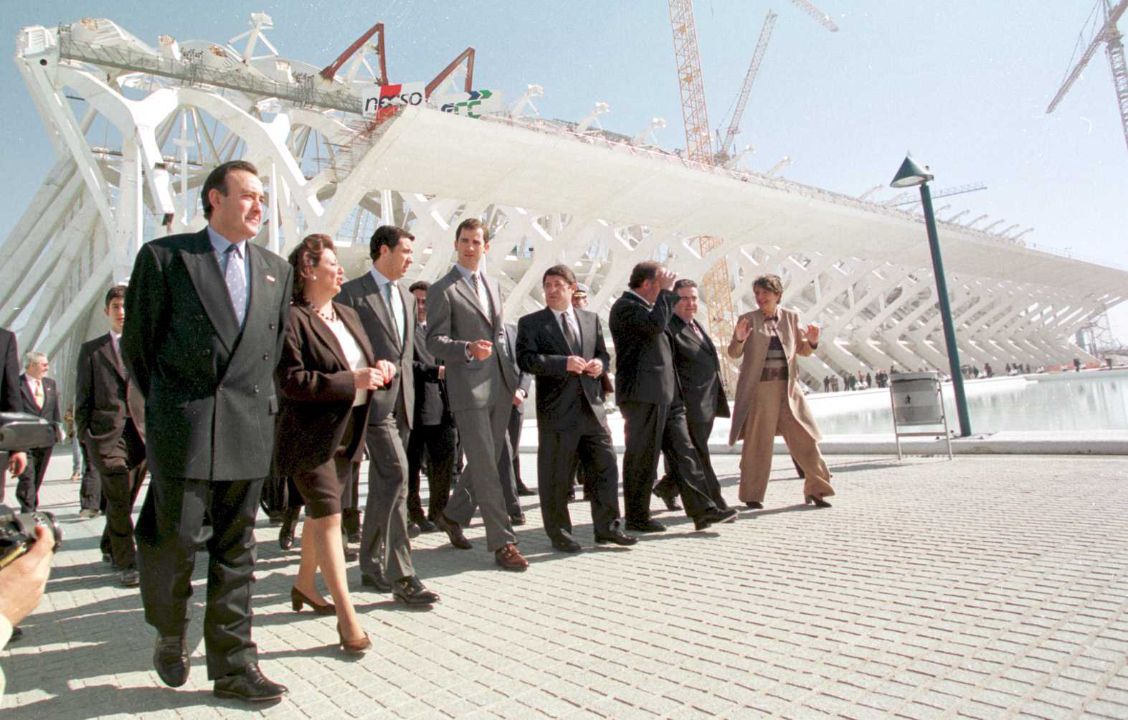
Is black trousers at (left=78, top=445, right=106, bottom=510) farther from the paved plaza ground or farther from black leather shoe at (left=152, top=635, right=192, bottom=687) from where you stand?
black leather shoe at (left=152, top=635, right=192, bottom=687)

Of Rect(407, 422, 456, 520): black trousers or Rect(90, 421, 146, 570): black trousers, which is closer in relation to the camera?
Rect(90, 421, 146, 570): black trousers

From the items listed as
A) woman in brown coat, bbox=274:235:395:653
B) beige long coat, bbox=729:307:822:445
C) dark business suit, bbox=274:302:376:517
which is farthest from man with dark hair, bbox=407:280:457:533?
beige long coat, bbox=729:307:822:445

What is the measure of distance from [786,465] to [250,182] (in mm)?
6268

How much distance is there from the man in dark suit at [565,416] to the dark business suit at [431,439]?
3.29 ft

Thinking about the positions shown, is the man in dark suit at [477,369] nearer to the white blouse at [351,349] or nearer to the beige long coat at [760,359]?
the white blouse at [351,349]

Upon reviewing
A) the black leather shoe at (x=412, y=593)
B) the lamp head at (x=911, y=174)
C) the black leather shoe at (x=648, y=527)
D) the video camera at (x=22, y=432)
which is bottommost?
the black leather shoe at (x=648, y=527)

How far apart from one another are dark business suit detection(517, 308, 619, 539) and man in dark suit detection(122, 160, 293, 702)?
1.89 meters

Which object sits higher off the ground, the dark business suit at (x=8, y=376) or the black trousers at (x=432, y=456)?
the dark business suit at (x=8, y=376)

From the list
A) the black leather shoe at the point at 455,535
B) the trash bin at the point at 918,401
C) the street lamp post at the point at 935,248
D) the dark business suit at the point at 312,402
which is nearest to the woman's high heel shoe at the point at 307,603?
the dark business suit at the point at 312,402

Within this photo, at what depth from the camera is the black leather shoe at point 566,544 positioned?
12.3 feet

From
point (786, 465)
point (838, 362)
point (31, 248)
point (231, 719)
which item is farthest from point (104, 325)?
point (838, 362)

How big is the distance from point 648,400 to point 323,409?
207 centimetres

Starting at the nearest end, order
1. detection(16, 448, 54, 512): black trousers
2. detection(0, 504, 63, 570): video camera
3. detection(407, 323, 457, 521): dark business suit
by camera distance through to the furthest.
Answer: detection(0, 504, 63, 570): video camera → detection(407, 323, 457, 521): dark business suit → detection(16, 448, 54, 512): black trousers

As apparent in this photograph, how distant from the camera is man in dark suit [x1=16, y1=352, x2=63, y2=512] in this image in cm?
573
